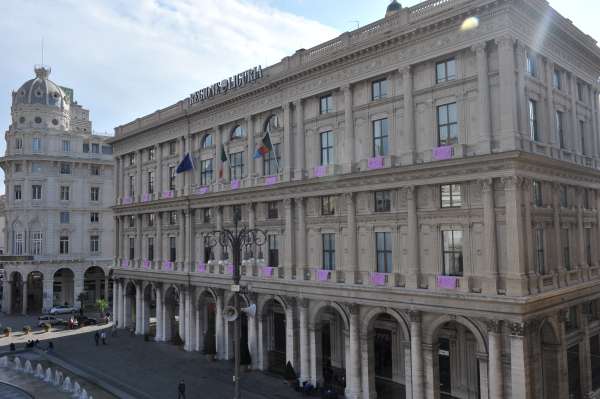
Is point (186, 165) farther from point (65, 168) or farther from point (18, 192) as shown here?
point (18, 192)

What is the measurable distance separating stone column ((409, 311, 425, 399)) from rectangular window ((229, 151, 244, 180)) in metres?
19.3

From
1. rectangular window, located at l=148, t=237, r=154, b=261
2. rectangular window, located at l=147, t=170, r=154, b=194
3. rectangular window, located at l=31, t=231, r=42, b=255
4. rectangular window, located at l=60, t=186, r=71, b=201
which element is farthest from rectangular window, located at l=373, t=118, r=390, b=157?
rectangular window, located at l=31, t=231, r=42, b=255

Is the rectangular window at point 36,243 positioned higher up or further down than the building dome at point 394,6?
further down

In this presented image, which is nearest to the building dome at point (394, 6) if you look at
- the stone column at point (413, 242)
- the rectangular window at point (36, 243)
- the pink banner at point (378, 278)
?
the stone column at point (413, 242)

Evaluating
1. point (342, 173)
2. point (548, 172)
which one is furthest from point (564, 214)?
point (342, 173)

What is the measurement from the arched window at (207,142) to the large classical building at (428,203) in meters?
2.96

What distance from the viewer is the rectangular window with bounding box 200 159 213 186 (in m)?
46.0

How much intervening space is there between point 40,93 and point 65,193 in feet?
48.6

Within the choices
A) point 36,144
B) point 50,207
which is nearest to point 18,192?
point 50,207

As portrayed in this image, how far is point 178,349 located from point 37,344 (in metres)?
15.3

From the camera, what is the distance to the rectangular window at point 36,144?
74.5 m

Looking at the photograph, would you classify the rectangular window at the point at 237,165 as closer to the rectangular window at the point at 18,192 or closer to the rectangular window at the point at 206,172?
the rectangular window at the point at 206,172

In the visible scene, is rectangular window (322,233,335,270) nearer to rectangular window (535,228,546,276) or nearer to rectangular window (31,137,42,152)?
rectangular window (535,228,546,276)

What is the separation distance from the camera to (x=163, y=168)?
51.3 m
